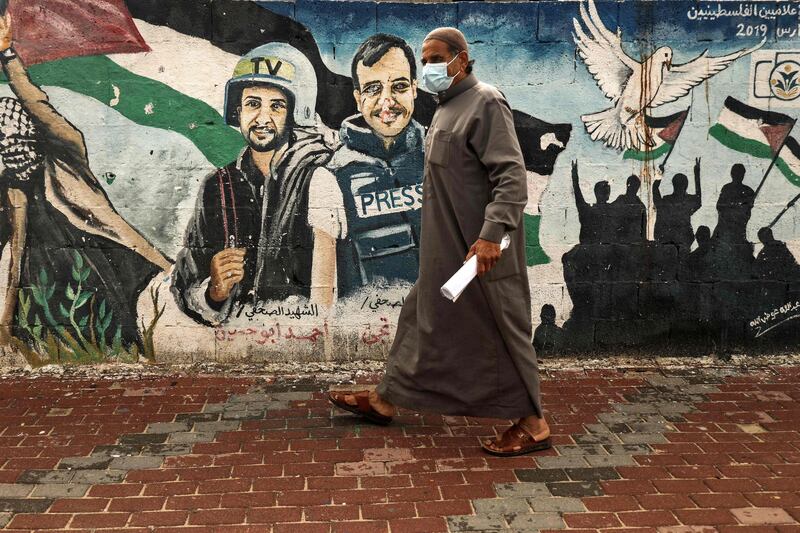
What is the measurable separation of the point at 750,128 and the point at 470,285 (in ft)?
8.67

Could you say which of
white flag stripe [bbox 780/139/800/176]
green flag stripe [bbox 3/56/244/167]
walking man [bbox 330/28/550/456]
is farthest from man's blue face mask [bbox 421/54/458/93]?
white flag stripe [bbox 780/139/800/176]

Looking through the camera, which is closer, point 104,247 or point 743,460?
point 743,460

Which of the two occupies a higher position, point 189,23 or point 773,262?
point 189,23

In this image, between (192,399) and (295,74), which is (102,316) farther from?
(295,74)

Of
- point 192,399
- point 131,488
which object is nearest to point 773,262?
point 192,399

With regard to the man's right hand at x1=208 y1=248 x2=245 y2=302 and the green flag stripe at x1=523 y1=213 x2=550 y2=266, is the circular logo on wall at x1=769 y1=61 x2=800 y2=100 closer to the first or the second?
the green flag stripe at x1=523 y1=213 x2=550 y2=266

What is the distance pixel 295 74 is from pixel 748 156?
311 centimetres

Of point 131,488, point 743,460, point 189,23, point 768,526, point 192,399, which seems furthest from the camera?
point 189,23

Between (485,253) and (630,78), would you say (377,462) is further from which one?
(630,78)

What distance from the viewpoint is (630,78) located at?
16.9 feet

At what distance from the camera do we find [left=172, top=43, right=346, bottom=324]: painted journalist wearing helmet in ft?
16.6

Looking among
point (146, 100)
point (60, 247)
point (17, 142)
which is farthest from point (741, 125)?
point (17, 142)

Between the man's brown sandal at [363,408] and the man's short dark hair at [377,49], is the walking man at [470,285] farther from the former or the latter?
the man's short dark hair at [377,49]

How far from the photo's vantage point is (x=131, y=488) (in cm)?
344
